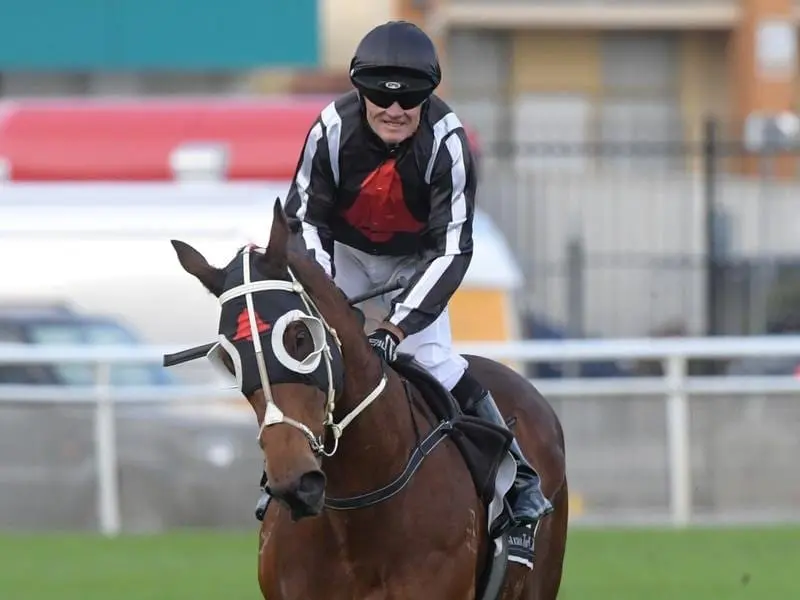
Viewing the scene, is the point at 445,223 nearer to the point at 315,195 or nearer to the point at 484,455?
the point at 315,195

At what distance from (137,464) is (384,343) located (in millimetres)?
6438

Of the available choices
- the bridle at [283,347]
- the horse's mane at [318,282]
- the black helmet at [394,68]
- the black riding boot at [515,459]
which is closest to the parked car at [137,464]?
the black riding boot at [515,459]

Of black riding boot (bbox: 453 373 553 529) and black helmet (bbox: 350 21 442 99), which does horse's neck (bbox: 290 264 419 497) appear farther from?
black helmet (bbox: 350 21 442 99)

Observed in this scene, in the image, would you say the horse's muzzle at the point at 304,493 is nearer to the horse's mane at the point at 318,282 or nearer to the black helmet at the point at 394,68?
the horse's mane at the point at 318,282

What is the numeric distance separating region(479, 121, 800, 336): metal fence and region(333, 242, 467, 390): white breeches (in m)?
11.8

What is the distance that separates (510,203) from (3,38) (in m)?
7.65

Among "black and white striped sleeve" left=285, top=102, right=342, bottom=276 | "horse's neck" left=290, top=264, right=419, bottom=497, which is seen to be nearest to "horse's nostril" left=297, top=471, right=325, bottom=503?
"horse's neck" left=290, top=264, right=419, bottom=497

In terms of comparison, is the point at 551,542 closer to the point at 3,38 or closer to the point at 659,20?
the point at 3,38

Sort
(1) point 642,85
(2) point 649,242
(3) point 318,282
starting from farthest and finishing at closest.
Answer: (1) point 642,85
(2) point 649,242
(3) point 318,282

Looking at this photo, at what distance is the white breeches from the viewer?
5.34m

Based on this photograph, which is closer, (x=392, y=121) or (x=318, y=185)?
(x=392, y=121)

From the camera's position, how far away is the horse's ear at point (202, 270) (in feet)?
14.2

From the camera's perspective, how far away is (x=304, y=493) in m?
4.03

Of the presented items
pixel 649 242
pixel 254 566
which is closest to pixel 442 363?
pixel 254 566
